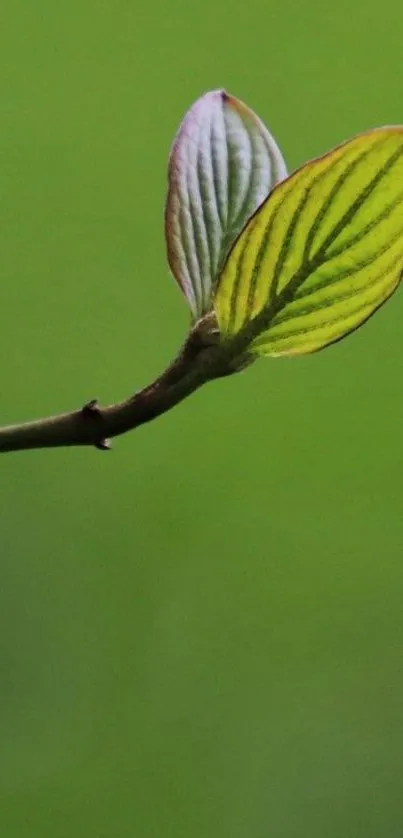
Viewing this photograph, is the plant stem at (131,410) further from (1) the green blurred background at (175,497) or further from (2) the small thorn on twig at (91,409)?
(1) the green blurred background at (175,497)

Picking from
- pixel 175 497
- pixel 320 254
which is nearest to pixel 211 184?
pixel 320 254

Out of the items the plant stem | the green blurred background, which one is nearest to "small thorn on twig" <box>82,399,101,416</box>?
Result: the plant stem

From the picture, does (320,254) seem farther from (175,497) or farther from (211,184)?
(175,497)

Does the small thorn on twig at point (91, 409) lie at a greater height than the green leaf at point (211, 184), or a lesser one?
lesser

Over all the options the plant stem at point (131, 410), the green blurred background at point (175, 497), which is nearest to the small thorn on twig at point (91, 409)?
the plant stem at point (131, 410)

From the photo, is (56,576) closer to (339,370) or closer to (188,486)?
(188,486)

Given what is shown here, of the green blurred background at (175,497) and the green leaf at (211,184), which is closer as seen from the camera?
the green leaf at (211,184)

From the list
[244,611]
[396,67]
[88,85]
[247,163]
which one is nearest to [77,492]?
[244,611]
